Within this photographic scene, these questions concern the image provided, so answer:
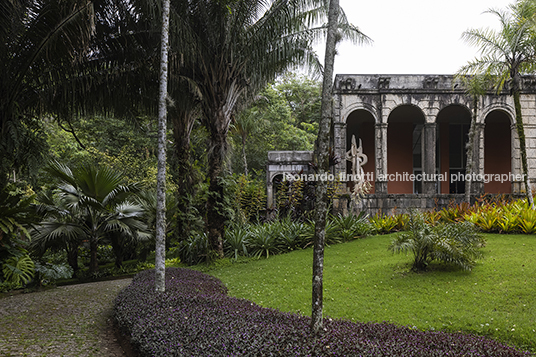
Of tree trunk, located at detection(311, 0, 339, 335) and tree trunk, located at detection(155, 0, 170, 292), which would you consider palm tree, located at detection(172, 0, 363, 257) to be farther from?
tree trunk, located at detection(311, 0, 339, 335)

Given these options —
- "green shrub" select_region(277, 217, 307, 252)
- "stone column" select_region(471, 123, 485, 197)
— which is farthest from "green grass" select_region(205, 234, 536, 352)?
"stone column" select_region(471, 123, 485, 197)

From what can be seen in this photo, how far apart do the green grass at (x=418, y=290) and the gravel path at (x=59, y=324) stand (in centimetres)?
247

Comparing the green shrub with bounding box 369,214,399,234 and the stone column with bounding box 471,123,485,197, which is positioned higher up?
the stone column with bounding box 471,123,485,197

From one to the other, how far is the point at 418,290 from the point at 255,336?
3.77 metres

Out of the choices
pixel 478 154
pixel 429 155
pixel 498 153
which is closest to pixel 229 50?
pixel 429 155

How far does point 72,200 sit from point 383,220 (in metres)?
9.17

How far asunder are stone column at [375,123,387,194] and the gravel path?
10.1m

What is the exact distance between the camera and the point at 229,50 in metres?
10.8

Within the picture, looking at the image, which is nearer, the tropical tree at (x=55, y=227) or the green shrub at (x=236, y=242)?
the tropical tree at (x=55, y=227)

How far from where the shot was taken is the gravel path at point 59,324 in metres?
4.67

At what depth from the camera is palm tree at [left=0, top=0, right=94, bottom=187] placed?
7.42 m

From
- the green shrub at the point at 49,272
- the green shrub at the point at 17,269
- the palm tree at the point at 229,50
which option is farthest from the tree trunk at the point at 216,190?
the green shrub at the point at 17,269

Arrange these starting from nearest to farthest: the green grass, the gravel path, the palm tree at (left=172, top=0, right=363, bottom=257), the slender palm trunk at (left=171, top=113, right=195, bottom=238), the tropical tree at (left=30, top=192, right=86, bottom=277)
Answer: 1. the gravel path
2. the green grass
3. the tropical tree at (left=30, top=192, right=86, bottom=277)
4. the palm tree at (left=172, top=0, right=363, bottom=257)
5. the slender palm trunk at (left=171, top=113, right=195, bottom=238)

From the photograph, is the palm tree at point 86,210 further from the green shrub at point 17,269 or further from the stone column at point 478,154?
the stone column at point 478,154
